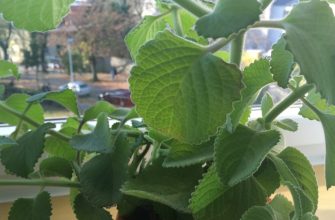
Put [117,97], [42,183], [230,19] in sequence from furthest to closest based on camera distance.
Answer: [117,97], [42,183], [230,19]

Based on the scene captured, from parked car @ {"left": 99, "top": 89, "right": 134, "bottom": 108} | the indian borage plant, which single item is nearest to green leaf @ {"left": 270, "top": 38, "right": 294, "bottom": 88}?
the indian borage plant

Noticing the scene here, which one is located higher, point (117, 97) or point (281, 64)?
point (281, 64)

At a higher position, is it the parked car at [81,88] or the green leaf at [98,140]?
the green leaf at [98,140]

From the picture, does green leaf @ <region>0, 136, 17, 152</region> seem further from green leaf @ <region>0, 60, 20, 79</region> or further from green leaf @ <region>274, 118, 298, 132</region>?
green leaf @ <region>274, 118, 298, 132</region>

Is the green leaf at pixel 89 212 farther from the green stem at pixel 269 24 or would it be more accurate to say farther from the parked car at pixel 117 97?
the parked car at pixel 117 97

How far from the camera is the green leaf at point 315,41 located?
231mm

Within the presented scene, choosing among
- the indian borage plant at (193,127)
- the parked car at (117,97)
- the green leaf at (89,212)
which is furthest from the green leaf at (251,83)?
the parked car at (117,97)

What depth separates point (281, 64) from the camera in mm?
272

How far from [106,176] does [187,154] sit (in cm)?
5

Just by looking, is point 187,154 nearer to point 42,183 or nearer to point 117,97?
point 42,183

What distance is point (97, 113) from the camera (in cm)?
36

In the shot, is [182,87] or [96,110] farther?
[96,110]

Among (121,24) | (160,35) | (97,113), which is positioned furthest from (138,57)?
(121,24)

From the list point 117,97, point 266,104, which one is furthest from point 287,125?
point 117,97
